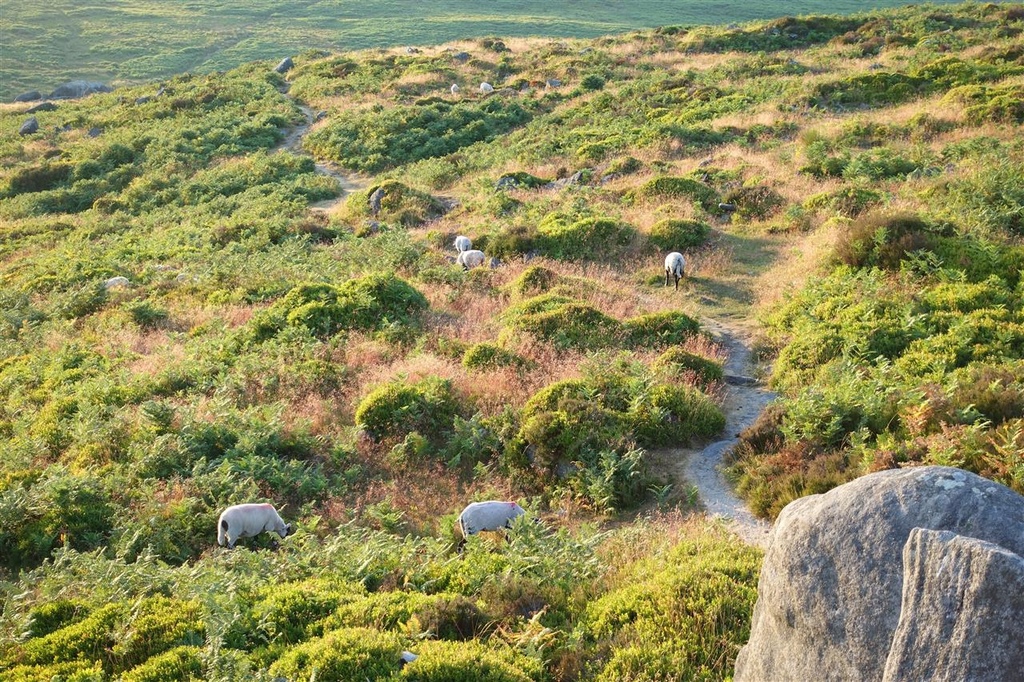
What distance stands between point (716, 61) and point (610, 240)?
2902 cm

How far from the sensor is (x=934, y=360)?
11.6 metres

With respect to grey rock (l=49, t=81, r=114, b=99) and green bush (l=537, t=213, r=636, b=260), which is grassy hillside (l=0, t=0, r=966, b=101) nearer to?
grey rock (l=49, t=81, r=114, b=99)

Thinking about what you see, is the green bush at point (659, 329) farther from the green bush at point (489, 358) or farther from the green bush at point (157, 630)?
the green bush at point (157, 630)

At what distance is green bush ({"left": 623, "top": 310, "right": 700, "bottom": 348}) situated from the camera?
14.9 m

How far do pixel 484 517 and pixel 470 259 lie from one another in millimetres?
12324

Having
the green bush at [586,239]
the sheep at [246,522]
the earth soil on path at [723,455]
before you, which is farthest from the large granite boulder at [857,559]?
the green bush at [586,239]

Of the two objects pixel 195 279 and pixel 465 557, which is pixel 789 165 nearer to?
pixel 195 279

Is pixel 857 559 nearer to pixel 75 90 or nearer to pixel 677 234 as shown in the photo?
pixel 677 234

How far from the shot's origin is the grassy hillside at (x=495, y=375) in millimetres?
7473

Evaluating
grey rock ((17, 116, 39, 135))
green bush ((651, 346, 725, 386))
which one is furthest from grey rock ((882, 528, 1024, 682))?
grey rock ((17, 116, 39, 135))

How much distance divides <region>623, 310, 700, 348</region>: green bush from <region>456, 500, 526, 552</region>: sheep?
19.9 feet

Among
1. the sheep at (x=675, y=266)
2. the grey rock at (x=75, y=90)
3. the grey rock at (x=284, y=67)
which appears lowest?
the sheep at (x=675, y=266)

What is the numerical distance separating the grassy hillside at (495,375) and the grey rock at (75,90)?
31617 mm

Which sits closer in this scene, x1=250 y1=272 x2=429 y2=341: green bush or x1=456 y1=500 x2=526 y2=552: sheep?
x1=456 y1=500 x2=526 y2=552: sheep
